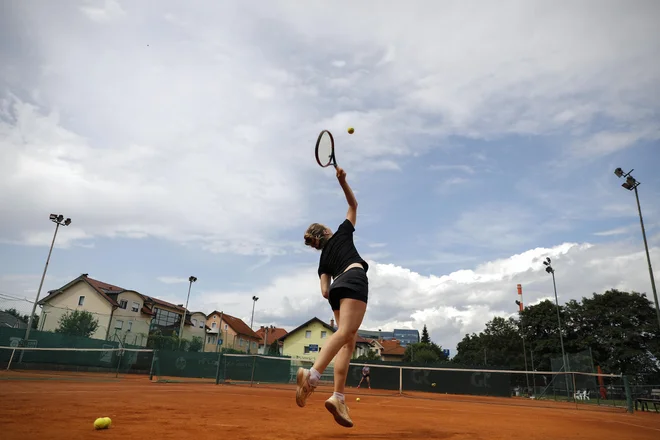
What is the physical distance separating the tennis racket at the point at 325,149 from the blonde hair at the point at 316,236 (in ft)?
3.75

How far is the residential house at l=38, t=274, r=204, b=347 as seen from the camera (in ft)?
97.8

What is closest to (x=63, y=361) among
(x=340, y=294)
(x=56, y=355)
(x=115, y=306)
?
(x=56, y=355)

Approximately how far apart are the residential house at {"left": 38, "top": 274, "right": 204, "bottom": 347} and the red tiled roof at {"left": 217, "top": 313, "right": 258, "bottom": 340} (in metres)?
13.3

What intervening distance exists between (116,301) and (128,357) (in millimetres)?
26120

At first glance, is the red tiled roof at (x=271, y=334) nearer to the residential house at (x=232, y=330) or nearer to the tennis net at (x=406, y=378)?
the residential house at (x=232, y=330)

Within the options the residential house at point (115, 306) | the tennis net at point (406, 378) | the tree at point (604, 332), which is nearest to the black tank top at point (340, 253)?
the tennis net at point (406, 378)

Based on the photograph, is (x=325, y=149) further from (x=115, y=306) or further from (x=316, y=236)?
(x=115, y=306)

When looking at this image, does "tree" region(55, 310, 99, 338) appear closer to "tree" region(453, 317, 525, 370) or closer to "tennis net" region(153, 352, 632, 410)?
"tennis net" region(153, 352, 632, 410)

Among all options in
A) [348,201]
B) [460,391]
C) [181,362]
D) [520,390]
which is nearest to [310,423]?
[348,201]

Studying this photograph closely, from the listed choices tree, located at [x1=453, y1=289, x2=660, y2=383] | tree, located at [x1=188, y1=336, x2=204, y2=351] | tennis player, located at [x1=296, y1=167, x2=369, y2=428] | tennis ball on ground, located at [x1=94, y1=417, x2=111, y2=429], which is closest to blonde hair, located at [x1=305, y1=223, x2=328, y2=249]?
tennis player, located at [x1=296, y1=167, x2=369, y2=428]

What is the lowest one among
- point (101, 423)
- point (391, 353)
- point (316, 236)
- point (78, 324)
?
point (101, 423)

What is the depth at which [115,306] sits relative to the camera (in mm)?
47031

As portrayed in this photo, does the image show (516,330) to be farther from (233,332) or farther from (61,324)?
(61,324)

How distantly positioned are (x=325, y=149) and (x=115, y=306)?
4881 cm
